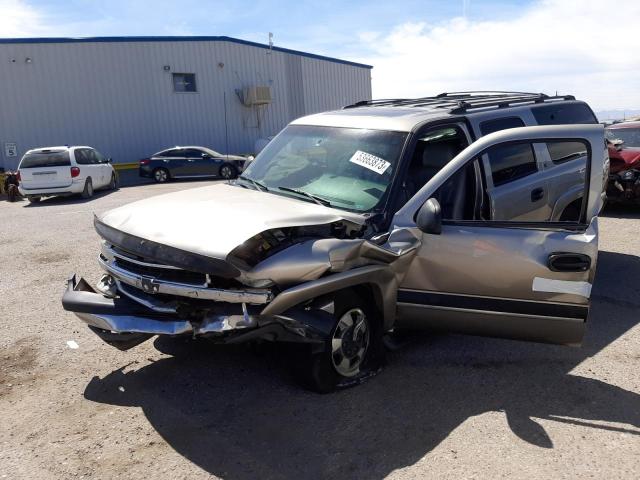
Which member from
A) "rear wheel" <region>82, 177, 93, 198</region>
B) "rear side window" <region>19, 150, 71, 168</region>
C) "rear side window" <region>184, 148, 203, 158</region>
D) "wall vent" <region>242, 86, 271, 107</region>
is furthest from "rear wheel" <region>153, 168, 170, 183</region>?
"wall vent" <region>242, 86, 271, 107</region>

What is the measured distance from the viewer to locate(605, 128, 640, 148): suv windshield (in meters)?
11.0

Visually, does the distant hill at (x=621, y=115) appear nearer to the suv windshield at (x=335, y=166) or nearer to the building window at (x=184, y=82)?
the suv windshield at (x=335, y=166)

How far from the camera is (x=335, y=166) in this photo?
461 cm

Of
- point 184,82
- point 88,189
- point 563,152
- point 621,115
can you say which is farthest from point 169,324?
point 621,115

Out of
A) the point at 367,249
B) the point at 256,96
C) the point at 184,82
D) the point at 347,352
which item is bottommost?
the point at 347,352

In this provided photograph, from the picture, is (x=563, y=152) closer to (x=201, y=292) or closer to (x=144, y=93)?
(x=201, y=292)

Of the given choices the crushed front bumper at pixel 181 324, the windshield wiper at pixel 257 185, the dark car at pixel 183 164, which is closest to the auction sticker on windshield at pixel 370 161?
the windshield wiper at pixel 257 185

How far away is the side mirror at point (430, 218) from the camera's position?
3822mm

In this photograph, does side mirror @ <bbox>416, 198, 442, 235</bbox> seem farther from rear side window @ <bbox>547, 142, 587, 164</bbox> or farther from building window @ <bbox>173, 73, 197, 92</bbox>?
building window @ <bbox>173, 73, 197, 92</bbox>

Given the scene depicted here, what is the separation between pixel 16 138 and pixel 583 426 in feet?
82.8

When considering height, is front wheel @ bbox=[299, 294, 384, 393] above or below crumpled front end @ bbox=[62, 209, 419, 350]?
below

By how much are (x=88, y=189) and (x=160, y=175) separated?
6264mm

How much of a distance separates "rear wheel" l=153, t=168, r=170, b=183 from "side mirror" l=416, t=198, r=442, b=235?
65.9 feet

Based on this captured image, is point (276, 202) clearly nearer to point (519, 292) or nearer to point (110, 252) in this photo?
point (110, 252)
